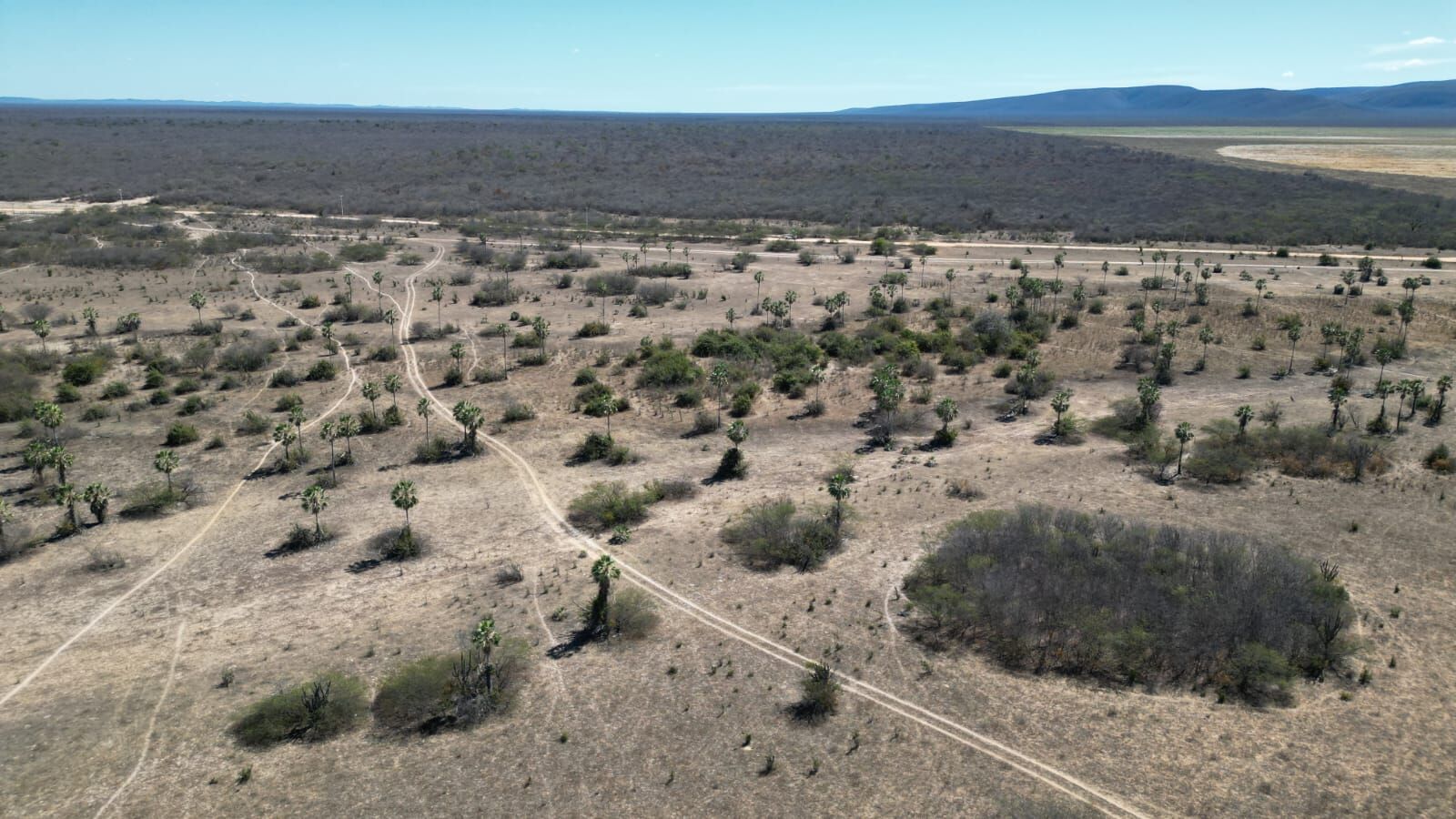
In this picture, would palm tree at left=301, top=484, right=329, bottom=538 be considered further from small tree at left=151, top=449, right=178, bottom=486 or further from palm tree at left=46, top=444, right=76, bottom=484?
palm tree at left=46, top=444, right=76, bottom=484

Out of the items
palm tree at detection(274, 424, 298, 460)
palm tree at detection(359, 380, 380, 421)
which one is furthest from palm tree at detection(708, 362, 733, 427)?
palm tree at detection(274, 424, 298, 460)

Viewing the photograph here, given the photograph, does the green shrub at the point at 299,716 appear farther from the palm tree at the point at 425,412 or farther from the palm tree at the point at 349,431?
the palm tree at the point at 425,412

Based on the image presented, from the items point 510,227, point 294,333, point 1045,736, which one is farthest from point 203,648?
point 510,227

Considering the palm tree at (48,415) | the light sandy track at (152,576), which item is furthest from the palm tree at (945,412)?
the palm tree at (48,415)

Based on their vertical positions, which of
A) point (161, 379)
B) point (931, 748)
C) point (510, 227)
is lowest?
point (931, 748)

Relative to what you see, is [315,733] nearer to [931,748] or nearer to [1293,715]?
[931,748]

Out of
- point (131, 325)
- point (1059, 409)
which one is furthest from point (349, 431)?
point (1059, 409)

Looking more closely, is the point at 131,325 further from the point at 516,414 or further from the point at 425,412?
the point at 516,414
